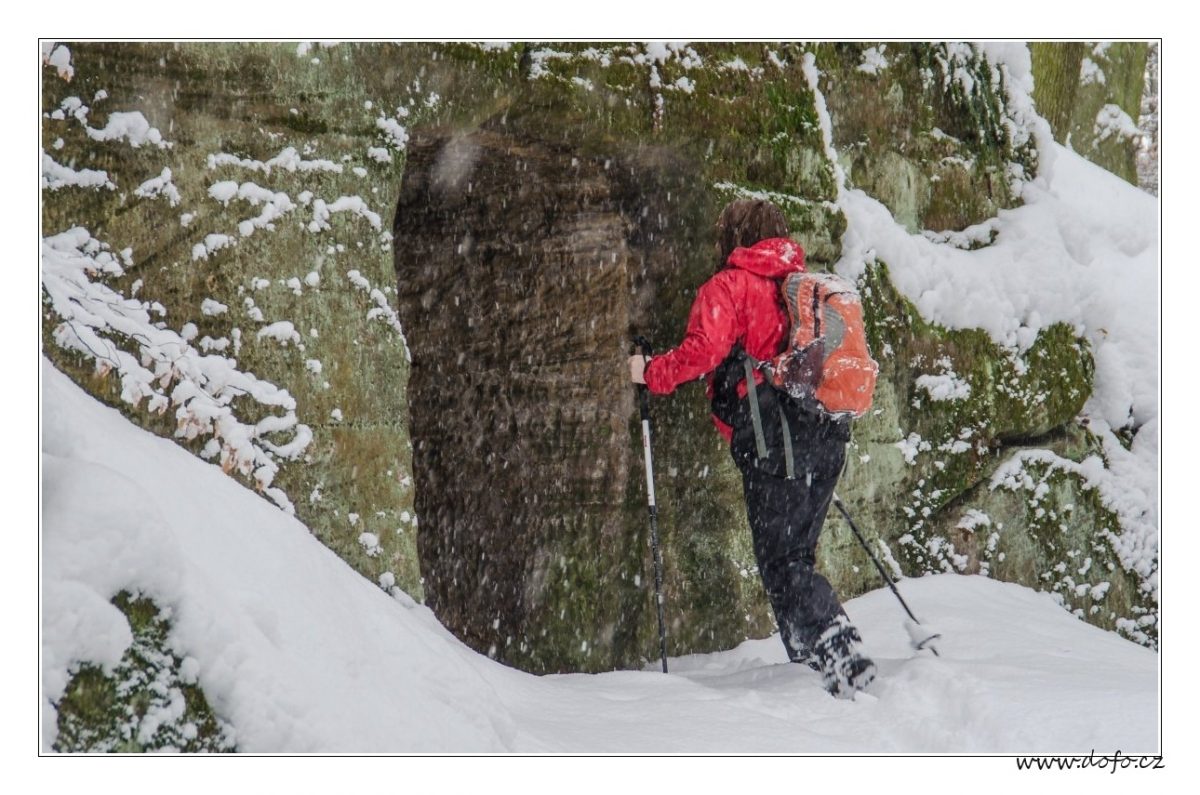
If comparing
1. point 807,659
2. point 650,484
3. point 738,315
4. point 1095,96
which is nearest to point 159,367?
point 650,484

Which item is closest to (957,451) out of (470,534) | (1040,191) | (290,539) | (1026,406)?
(1026,406)

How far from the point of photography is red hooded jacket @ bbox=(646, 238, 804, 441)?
4.54 metres

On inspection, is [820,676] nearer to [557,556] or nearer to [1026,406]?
[557,556]

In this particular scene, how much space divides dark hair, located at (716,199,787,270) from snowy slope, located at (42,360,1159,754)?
2.24 meters

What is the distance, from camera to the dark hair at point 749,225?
473 centimetres

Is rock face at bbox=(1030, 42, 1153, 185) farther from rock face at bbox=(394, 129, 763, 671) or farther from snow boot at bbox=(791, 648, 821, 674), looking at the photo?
snow boot at bbox=(791, 648, 821, 674)

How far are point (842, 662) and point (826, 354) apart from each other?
1475 mm

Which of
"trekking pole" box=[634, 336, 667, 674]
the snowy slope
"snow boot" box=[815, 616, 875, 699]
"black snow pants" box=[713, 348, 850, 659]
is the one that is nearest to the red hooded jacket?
"black snow pants" box=[713, 348, 850, 659]

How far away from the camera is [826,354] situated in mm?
4395

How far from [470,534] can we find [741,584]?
1778mm

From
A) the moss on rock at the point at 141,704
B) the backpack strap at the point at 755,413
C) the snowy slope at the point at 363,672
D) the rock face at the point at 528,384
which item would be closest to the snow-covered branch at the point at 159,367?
the snowy slope at the point at 363,672

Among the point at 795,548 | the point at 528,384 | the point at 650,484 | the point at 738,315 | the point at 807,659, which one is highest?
the point at 738,315

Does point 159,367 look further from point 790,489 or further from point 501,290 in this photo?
point 790,489

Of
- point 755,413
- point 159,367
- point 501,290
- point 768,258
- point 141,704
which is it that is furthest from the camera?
point 501,290
